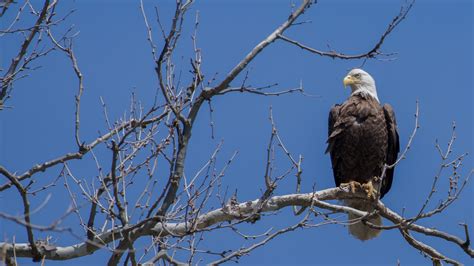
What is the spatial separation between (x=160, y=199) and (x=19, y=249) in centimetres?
115

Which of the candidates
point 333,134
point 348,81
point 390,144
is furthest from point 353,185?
point 348,81

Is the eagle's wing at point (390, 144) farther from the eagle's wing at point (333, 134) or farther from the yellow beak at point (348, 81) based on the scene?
the yellow beak at point (348, 81)

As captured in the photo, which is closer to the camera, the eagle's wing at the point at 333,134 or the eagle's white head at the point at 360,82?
the eagle's wing at the point at 333,134

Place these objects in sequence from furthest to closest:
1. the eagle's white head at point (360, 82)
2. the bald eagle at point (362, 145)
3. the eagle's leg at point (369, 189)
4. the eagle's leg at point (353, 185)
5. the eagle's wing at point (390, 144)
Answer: the eagle's white head at point (360, 82), the eagle's wing at point (390, 144), the bald eagle at point (362, 145), the eagle's leg at point (369, 189), the eagle's leg at point (353, 185)

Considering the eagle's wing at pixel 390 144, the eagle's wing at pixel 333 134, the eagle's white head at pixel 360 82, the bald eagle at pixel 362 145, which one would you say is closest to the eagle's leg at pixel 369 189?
the bald eagle at pixel 362 145

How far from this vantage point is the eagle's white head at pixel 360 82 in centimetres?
839

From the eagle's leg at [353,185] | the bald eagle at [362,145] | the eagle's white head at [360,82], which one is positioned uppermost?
the eagle's white head at [360,82]

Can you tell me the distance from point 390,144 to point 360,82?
908 mm

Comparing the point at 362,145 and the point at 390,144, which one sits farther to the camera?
the point at 390,144

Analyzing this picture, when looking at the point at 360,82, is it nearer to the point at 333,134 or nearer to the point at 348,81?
the point at 348,81

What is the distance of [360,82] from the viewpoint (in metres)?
8.46

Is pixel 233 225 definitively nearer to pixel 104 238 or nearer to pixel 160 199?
pixel 160 199

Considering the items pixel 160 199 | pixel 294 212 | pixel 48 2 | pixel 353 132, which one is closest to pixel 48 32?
pixel 48 2

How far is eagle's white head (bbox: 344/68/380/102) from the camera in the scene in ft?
27.5
